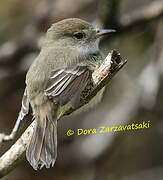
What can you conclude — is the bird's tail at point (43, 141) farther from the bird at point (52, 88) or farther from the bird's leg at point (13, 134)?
the bird's leg at point (13, 134)

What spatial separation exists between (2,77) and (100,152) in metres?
1.99

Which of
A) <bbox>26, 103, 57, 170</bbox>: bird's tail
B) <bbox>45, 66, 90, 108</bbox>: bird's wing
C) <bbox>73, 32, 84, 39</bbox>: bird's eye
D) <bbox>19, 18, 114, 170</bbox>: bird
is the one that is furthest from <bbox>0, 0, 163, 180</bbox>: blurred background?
<bbox>26, 103, 57, 170</bbox>: bird's tail

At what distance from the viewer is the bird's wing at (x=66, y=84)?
12.4 ft

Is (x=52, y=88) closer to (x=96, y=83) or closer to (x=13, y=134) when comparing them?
(x=96, y=83)

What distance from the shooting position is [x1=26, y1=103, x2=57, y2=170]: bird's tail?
3.60 m

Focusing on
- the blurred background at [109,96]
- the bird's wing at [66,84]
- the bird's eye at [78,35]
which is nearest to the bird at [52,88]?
the bird's wing at [66,84]

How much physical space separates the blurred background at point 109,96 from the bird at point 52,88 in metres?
1.23

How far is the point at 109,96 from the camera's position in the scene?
6.81m

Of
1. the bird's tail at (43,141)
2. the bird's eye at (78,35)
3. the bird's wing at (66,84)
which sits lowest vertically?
the bird's tail at (43,141)

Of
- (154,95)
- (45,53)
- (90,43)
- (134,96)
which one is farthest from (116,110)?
(45,53)

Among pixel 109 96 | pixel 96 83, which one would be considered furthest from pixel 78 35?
pixel 109 96

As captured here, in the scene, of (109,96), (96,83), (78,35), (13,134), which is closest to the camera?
(96,83)

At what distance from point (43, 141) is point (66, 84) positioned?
60 centimetres

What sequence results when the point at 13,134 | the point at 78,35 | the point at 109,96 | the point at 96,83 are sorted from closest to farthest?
1. the point at 96,83
2. the point at 13,134
3. the point at 78,35
4. the point at 109,96
